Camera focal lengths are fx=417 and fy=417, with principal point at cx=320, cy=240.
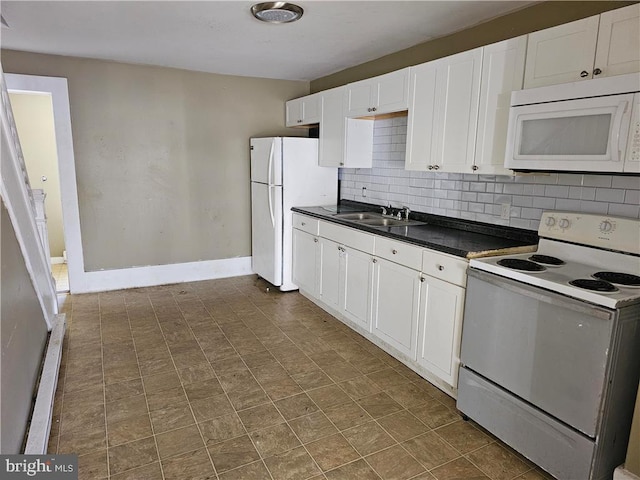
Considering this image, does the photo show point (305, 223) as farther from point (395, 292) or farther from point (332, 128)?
point (395, 292)

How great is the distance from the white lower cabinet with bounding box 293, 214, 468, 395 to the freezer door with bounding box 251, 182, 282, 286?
0.45 meters

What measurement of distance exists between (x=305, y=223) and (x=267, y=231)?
0.60 metres

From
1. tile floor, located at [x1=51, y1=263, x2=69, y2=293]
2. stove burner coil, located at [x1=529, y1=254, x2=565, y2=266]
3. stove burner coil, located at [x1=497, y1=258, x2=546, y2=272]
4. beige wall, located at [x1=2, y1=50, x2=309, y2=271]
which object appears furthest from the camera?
tile floor, located at [x1=51, y1=263, x2=69, y2=293]

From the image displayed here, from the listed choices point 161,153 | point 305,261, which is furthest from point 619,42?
point 161,153

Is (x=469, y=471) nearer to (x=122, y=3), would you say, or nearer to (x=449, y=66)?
(x=449, y=66)

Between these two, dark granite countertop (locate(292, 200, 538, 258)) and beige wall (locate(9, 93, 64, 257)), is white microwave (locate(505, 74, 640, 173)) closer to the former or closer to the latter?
dark granite countertop (locate(292, 200, 538, 258))

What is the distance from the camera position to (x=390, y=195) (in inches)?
152

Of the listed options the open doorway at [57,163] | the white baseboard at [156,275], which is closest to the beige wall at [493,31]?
the white baseboard at [156,275]

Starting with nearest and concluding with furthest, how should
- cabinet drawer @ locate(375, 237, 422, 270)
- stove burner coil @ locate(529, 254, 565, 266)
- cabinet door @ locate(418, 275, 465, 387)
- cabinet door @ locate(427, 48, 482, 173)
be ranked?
stove burner coil @ locate(529, 254, 565, 266)
cabinet door @ locate(418, 275, 465, 387)
cabinet door @ locate(427, 48, 482, 173)
cabinet drawer @ locate(375, 237, 422, 270)

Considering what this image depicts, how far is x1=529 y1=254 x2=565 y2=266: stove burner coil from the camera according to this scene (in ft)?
7.16

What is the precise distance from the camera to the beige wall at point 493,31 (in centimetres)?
229

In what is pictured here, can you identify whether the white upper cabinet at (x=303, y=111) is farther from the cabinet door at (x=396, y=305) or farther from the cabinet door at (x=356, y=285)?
the cabinet door at (x=396, y=305)

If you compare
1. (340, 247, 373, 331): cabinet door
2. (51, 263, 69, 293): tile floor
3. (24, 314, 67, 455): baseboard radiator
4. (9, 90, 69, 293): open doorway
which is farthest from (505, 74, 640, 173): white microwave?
(9, 90, 69, 293): open doorway

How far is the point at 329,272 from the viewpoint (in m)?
3.69
